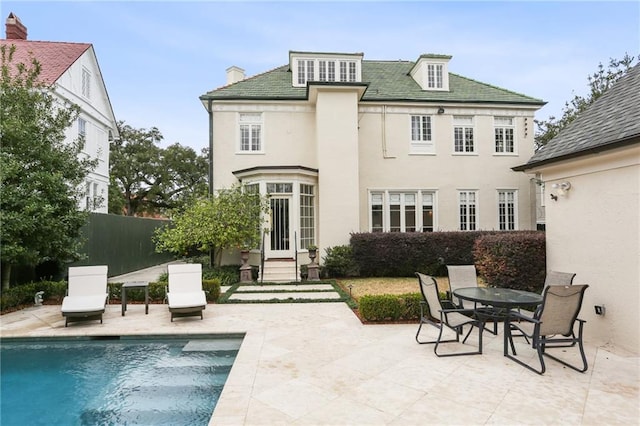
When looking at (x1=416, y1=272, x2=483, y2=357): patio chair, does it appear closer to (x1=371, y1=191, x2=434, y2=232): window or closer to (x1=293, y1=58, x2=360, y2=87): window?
(x1=371, y1=191, x2=434, y2=232): window

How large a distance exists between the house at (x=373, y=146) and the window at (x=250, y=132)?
0.14ft

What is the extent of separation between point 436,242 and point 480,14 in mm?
7741

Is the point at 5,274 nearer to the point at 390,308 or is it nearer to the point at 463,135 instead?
the point at 390,308

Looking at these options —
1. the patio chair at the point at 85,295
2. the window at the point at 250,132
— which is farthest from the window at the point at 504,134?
the patio chair at the point at 85,295

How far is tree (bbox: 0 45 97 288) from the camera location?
26.6 feet

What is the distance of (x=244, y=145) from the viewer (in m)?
15.6

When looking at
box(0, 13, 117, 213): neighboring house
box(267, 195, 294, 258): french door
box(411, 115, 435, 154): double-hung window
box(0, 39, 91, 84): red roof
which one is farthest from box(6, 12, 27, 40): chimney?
box(411, 115, 435, 154): double-hung window

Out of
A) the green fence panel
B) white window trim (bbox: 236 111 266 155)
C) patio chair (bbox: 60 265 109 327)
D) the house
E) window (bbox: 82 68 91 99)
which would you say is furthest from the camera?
window (bbox: 82 68 91 99)

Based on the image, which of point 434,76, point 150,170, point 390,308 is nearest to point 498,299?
point 390,308

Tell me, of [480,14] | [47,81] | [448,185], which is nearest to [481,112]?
[448,185]

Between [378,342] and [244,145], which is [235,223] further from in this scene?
[378,342]

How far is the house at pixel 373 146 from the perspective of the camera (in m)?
14.7

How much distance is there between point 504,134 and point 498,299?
44.5 feet

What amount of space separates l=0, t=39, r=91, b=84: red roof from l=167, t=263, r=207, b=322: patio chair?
11.9 meters
